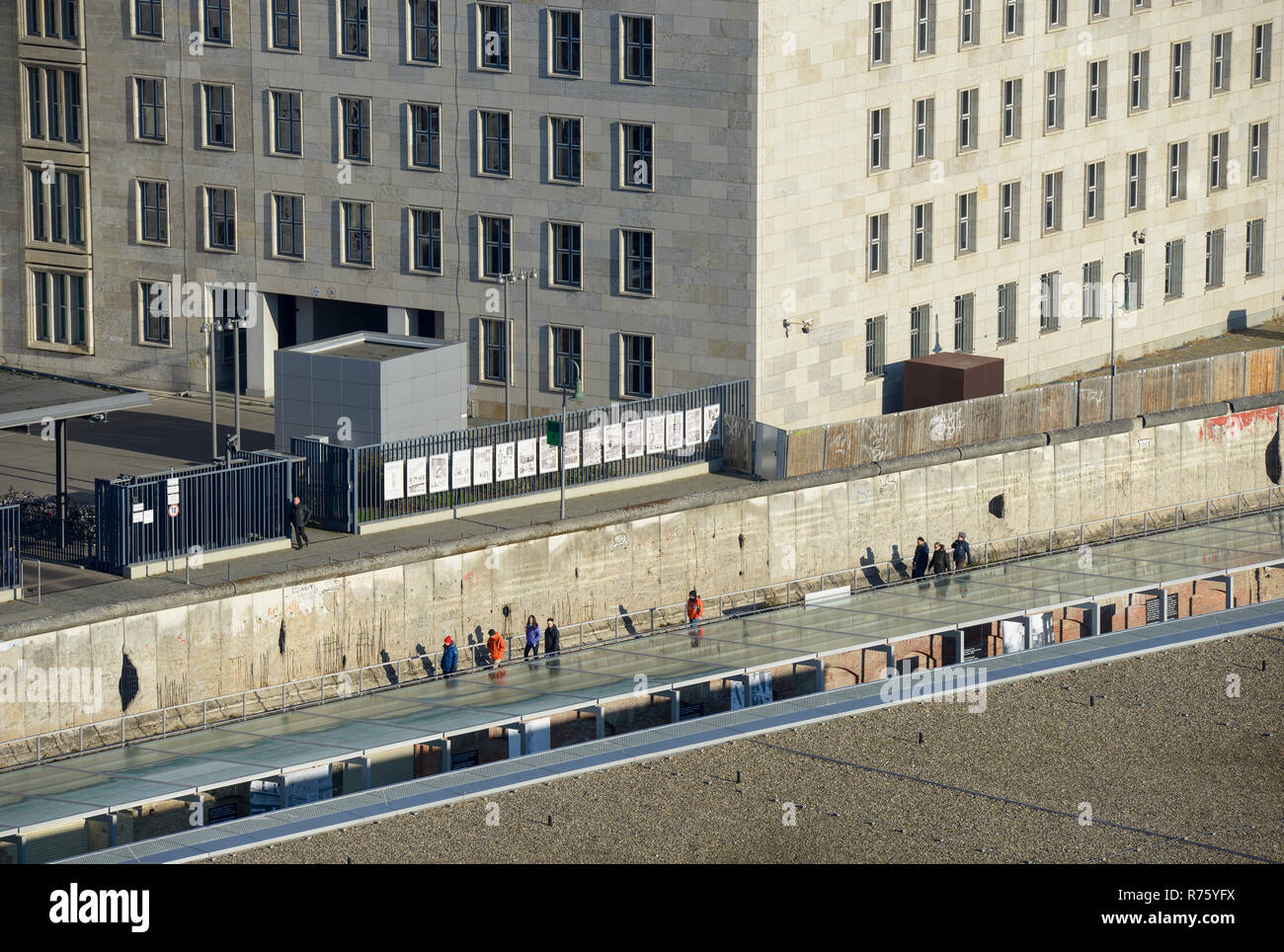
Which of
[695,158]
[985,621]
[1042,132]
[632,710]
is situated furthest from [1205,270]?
[632,710]

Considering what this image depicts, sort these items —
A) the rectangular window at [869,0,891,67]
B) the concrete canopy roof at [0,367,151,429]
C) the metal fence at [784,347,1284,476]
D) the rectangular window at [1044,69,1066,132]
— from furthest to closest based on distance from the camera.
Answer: the rectangular window at [1044,69,1066,132] → the rectangular window at [869,0,891,67] → the metal fence at [784,347,1284,476] → the concrete canopy roof at [0,367,151,429]

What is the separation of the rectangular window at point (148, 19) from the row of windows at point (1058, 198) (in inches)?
783

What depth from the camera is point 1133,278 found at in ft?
272

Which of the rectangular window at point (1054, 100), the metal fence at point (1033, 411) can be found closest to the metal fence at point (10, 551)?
the metal fence at point (1033, 411)

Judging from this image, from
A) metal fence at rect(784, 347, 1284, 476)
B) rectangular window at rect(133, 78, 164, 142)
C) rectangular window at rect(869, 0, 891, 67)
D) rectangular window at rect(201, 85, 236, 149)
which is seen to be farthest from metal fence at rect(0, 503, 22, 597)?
rectangular window at rect(869, 0, 891, 67)

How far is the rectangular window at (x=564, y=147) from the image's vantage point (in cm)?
7100

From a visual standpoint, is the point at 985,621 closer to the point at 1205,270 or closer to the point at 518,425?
the point at 518,425

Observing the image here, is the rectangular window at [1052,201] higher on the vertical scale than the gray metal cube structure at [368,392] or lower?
higher

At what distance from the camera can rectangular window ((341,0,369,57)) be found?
7275cm

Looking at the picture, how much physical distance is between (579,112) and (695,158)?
3319 mm

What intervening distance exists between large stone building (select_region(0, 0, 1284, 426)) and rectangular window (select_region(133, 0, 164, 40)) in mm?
86

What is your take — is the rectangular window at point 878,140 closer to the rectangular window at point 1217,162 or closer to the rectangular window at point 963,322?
the rectangular window at point 963,322

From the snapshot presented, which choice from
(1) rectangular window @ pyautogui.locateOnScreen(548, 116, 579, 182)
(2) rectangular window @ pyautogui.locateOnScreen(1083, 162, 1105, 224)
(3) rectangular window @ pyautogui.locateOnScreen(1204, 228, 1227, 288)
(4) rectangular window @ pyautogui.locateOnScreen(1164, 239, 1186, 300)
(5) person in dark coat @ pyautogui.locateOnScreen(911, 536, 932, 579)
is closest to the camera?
(5) person in dark coat @ pyautogui.locateOnScreen(911, 536, 932, 579)

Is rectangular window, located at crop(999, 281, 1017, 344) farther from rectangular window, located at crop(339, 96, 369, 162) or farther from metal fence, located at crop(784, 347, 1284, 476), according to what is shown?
rectangular window, located at crop(339, 96, 369, 162)
